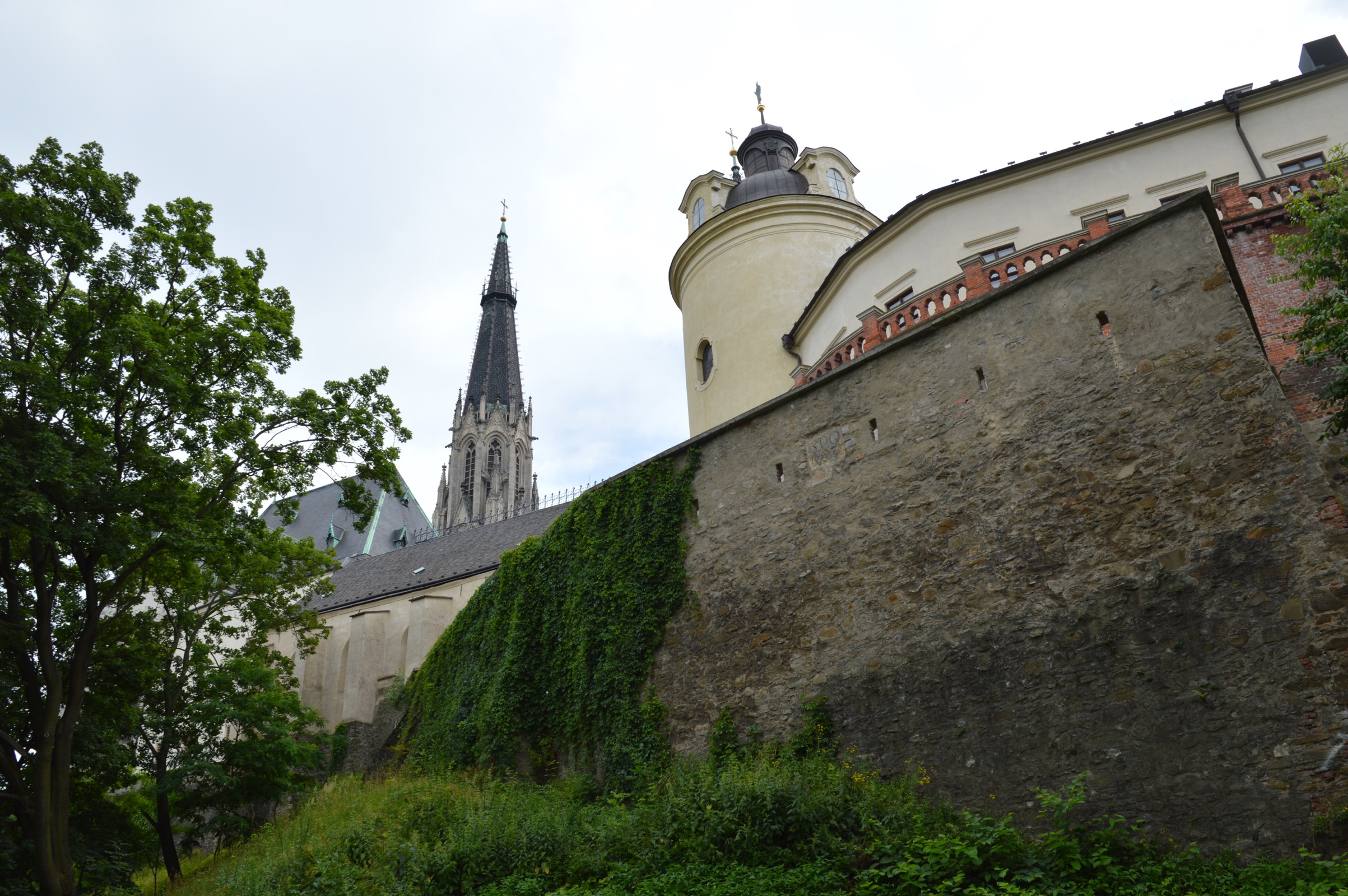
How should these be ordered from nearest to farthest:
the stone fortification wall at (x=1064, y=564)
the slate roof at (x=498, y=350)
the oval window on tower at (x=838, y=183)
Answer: the stone fortification wall at (x=1064, y=564)
the oval window on tower at (x=838, y=183)
the slate roof at (x=498, y=350)

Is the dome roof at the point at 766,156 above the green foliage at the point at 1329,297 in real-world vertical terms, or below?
above

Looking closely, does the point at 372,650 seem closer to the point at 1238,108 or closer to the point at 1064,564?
the point at 1064,564

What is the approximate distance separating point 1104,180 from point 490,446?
6765 centimetres

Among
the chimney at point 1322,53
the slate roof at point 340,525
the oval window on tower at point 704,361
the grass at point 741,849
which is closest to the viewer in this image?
the grass at point 741,849

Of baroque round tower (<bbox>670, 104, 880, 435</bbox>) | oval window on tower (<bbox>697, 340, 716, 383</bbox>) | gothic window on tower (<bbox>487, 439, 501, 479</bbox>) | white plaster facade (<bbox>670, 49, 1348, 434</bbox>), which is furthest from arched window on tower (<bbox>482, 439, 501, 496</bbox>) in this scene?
oval window on tower (<bbox>697, 340, 716, 383</bbox>)

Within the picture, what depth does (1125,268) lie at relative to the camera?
33.2 ft

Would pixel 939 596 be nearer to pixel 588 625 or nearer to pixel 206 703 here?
pixel 588 625

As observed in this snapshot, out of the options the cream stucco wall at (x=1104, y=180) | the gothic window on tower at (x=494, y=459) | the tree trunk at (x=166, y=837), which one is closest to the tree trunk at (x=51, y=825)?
the tree trunk at (x=166, y=837)

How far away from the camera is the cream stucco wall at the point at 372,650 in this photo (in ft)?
106

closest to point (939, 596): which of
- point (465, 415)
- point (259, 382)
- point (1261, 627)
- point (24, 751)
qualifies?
point (1261, 627)

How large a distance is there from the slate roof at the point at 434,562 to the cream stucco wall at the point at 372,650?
3.64 ft

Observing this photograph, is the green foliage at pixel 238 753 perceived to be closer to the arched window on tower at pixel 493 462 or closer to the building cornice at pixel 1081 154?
the building cornice at pixel 1081 154

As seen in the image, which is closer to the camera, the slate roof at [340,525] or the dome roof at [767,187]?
the dome roof at [767,187]

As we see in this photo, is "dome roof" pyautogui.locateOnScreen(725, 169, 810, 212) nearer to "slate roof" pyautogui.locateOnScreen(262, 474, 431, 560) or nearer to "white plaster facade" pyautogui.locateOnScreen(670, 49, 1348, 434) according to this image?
"white plaster facade" pyautogui.locateOnScreen(670, 49, 1348, 434)
